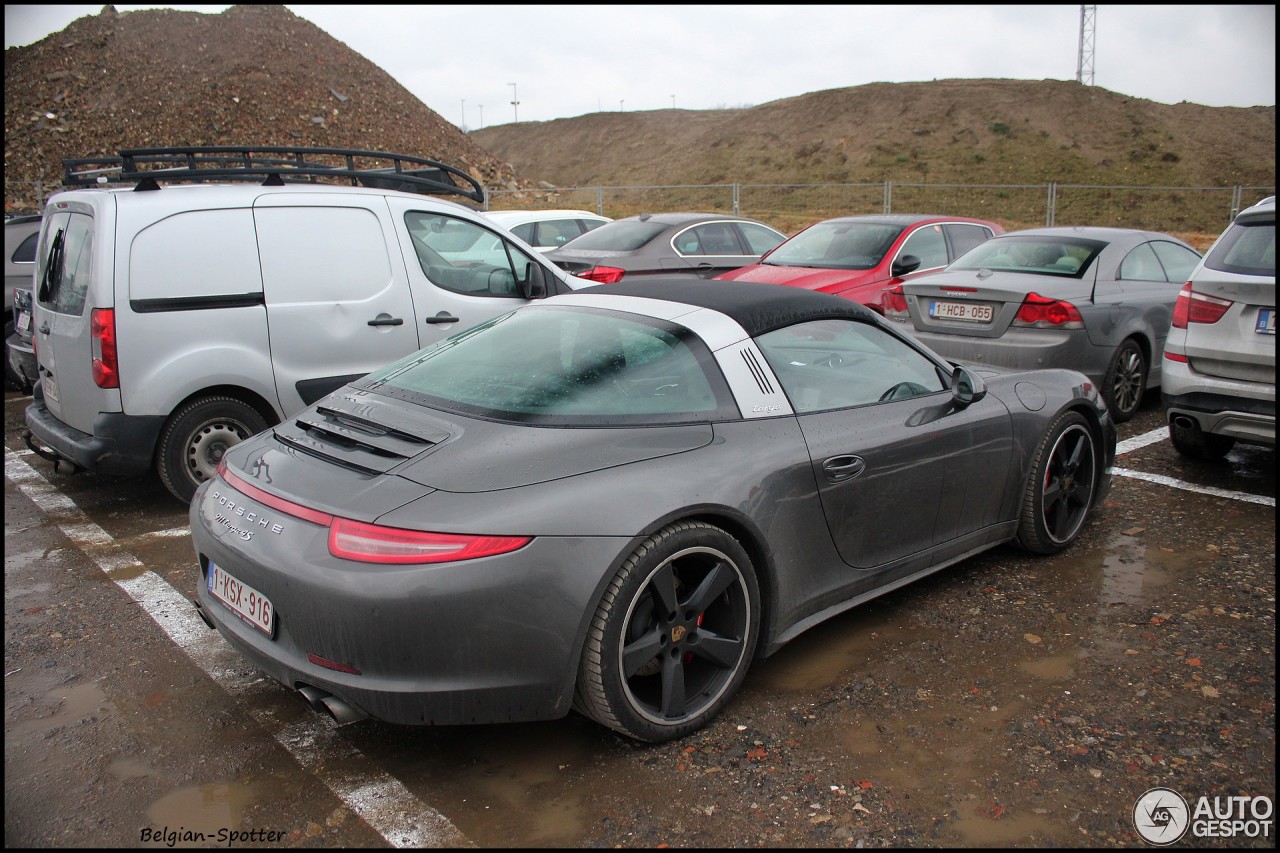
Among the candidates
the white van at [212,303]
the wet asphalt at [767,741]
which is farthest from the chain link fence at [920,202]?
the wet asphalt at [767,741]

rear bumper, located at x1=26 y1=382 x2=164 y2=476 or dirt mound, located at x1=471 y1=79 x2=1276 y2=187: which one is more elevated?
dirt mound, located at x1=471 y1=79 x2=1276 y2=187

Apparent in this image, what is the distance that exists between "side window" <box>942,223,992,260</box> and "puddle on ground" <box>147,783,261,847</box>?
8.78 m

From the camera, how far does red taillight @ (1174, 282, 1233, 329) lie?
558 cm

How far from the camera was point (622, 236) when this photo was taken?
10.7 m

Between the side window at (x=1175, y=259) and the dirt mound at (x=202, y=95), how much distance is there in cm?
3121

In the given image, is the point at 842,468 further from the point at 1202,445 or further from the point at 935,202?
the point at 935,202

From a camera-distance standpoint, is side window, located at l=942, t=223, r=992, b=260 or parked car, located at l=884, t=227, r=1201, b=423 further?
side window, located at l=942, t=223, r=992, b=260

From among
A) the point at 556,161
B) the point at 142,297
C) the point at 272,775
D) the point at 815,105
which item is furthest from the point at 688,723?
the point at 556,161

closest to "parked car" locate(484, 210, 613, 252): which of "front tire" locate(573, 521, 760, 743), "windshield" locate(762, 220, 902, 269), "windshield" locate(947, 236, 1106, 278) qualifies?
"windshield" locate(762, 220, 902, 269)

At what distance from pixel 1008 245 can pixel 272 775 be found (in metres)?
7.18

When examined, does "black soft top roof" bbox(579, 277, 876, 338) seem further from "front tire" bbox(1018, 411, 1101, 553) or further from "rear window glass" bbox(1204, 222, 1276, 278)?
"rear window glass" bbox(1204, 222, 1276, 278)

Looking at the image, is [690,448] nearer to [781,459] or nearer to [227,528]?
[781,459]

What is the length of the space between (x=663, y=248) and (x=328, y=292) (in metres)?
5.08

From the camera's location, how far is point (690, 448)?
3236mm
